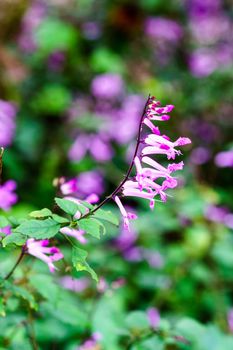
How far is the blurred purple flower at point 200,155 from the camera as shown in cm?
371

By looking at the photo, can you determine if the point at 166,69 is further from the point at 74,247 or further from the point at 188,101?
the point at 74,247

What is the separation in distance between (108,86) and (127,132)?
0.50 m

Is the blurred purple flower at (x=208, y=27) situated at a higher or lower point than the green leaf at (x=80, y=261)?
higher

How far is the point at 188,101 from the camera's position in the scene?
4566 mm

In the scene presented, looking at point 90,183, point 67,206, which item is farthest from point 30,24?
point 67,206

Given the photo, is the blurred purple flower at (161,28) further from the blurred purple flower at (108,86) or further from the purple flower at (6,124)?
the purple flower at (6,124)

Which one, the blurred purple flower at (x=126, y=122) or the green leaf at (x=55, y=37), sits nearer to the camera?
the blurred purple flower at (x=126, y=122)

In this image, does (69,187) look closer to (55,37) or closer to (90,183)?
(90,183)

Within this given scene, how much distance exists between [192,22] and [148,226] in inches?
132

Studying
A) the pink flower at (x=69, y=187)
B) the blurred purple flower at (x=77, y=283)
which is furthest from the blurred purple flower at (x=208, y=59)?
the pink flower at (x=69, y=187)

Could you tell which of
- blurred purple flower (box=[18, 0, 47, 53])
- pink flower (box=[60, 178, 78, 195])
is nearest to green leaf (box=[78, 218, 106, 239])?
pink flower (box=[60, 178, 78, 195])

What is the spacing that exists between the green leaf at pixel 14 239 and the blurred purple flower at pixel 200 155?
258 cm

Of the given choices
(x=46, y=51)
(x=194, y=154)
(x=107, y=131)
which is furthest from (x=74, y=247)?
(x=46, y=51)

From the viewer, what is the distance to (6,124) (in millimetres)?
4105
